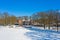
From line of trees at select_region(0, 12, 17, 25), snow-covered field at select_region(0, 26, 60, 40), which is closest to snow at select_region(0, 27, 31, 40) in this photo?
snow-covered field at select_region(0, 26, 60, 40)

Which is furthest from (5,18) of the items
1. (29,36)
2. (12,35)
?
(29,36)

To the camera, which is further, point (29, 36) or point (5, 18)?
point (5, 18)

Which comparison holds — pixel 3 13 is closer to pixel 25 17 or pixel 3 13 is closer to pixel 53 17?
A: pixel 53 17

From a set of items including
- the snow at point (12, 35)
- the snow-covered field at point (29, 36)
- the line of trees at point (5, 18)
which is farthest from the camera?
the line of trees at point (5, 18)

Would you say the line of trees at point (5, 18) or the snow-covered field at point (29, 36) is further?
the line of trees at point (5, 18)

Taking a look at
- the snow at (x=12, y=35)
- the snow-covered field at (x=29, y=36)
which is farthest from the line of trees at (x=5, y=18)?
the snow-covered field at (x=29, y=36)

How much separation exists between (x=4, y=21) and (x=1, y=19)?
4.39ft

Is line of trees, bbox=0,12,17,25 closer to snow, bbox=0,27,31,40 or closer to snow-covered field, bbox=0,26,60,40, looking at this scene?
snow, bbox=0,27,31,40

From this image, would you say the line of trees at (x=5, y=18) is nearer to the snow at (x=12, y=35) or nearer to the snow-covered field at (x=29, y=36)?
the snow at (x=12, y=35)

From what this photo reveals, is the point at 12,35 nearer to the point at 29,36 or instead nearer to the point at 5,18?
the point at 29,36

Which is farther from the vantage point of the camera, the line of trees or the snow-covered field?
the line of trees

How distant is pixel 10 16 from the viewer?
4434 cm

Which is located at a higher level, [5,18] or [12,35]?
[5,18]

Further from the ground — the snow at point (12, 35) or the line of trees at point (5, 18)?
the line of trees at point (5, 18)
